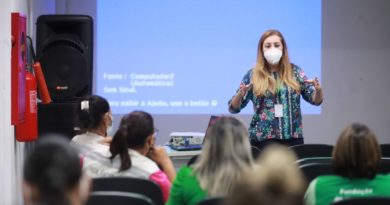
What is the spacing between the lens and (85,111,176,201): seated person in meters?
3.03

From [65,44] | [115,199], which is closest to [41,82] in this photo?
[65,44]

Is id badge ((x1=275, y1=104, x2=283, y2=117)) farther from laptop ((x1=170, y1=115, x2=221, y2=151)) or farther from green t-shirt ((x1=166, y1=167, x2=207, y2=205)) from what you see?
green t-shirt ((x1=166, y1=167, x2=207, y2=205))

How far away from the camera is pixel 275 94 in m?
4.29

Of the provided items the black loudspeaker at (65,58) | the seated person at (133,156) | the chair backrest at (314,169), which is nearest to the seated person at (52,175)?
the seated person at (133,156)

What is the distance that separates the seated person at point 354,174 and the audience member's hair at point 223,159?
344 millimetres

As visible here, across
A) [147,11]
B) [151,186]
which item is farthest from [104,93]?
[151,186]

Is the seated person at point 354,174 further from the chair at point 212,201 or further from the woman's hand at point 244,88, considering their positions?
the woman's hand at point 244,88

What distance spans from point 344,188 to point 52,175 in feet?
4.91

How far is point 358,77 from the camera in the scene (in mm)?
6551

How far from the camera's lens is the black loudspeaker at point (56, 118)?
5250mm

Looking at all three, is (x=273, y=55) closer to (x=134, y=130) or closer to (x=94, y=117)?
(x=94, y=117)

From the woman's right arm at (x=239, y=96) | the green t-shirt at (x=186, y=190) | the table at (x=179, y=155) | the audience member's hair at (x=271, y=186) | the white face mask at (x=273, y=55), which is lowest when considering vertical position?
the table at (x=179, y=155)

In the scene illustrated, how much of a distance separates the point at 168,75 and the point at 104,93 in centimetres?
68

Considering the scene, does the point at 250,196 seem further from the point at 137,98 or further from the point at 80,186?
the point at 137,98
